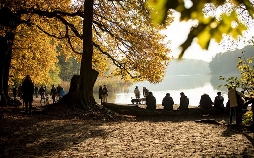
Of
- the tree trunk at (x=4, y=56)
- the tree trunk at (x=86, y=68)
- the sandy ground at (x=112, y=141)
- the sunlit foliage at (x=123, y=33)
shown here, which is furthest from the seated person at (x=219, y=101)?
the tree trunk at (x=4, y=56)

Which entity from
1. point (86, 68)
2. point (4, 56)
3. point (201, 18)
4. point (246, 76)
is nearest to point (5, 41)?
point (4, 56)

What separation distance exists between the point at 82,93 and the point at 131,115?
3.63m

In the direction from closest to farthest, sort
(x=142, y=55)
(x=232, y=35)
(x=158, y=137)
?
1. (x=232, y=35)
2. (x=158, y=137)
3. (x=142, y=55)

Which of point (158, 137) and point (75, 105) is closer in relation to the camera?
point (158, 137)

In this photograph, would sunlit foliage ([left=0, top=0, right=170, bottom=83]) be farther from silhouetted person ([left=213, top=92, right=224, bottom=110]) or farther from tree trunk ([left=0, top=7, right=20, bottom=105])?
silhouetted person ([left=213, top=92, right=224, bottom=110])

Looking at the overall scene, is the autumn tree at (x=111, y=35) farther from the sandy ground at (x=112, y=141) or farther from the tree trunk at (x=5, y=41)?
the sandy ground at (x=112, y=141)

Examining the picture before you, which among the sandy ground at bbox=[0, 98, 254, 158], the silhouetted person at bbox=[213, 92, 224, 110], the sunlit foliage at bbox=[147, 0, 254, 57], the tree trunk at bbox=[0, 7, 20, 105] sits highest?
the tree trunk at bbox=[0, 7, 20, 105]

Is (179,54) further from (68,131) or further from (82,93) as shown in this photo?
(82,93)

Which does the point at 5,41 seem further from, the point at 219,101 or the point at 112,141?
the point at 219,101

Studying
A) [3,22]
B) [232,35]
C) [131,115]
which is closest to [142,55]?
[131,115]

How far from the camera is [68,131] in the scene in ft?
32.3

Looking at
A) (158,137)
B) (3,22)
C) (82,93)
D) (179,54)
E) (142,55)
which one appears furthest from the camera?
(142,55)

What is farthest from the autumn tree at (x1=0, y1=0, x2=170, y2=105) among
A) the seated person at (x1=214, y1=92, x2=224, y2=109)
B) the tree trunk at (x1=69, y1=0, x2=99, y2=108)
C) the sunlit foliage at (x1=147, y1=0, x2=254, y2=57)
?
the sunlit foliage at (x1=147, y1=0, x2=254, y2=57)

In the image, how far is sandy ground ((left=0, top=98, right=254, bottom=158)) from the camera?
23.0ft
